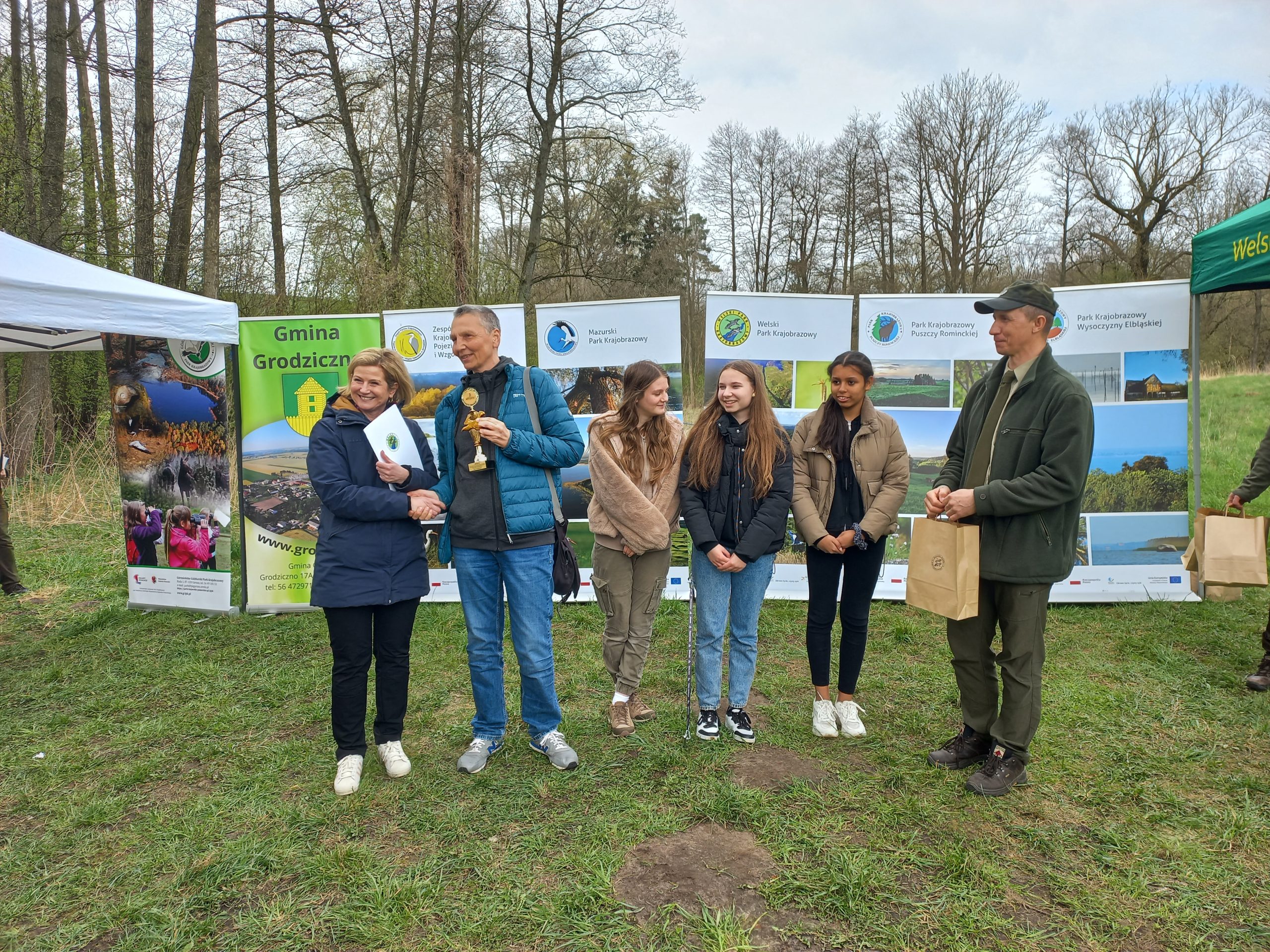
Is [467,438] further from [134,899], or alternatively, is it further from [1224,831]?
[1224,831]

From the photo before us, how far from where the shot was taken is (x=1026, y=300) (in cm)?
298

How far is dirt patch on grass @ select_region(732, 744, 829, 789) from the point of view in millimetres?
3248

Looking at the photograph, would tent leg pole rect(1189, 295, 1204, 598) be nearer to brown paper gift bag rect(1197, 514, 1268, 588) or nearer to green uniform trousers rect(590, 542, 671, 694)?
brown paper gift bag rect(1197, 514, 1268, 588)

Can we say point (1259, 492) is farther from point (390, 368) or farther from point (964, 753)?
point (390, 368)

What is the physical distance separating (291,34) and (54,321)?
9.45 m

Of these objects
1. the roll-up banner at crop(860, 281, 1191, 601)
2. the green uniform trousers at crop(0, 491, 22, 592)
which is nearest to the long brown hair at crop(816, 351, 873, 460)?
the roll-up banner at crop(860, 281, 1191, 601)

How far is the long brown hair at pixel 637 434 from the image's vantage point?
3.55 m

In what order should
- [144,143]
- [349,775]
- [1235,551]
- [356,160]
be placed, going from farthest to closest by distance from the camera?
[356,160]
[144,143]
[1235,551]
[349,775]

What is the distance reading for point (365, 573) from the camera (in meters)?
3.10

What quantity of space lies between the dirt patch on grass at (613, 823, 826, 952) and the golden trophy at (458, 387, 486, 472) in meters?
1.65

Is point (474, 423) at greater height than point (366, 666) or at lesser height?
greater

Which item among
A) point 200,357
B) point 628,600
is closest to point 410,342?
point 200,357

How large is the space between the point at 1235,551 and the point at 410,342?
18.1 ft

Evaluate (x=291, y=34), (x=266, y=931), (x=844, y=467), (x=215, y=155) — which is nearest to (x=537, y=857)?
(x=266, y=931)
